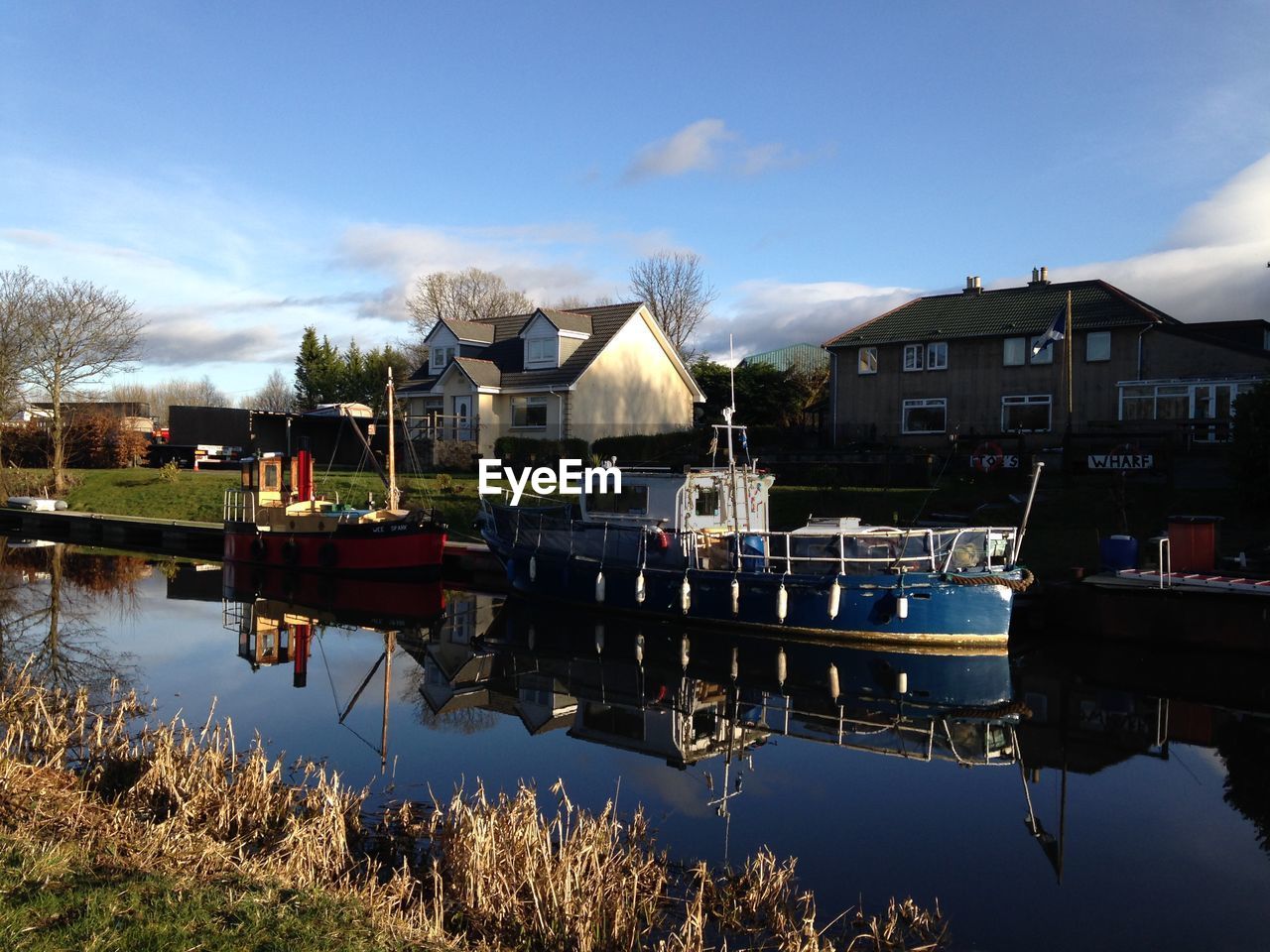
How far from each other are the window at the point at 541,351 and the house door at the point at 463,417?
3246 mm

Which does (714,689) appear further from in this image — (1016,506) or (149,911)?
(1016,506)

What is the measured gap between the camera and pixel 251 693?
1518 cm

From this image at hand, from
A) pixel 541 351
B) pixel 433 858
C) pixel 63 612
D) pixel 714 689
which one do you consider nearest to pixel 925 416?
pixel 541 351

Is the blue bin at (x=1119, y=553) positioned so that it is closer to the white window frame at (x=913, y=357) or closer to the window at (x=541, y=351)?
the white window frame at (x=913, y=357)

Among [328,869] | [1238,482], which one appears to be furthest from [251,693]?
[1238,482]

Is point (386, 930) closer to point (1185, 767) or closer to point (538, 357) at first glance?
point (1185, 767)

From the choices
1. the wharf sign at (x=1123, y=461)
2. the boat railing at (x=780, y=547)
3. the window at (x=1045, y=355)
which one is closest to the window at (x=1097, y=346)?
the window at (x=1045, y=355)

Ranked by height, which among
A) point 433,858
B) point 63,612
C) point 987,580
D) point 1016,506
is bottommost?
point 63,612

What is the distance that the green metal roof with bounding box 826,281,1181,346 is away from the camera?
117ft

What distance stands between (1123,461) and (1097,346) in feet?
33.7

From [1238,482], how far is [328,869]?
21.4 metres

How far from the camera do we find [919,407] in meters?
39.1

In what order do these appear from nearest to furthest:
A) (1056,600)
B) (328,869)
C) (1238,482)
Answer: (328,869) → (1056,600) → (1238,482)

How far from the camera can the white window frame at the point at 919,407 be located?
126ft
